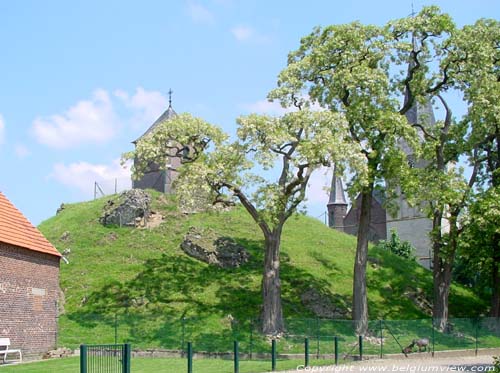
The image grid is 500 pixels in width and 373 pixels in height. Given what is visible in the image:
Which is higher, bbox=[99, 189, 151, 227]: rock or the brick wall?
bbox=[99, 189, 151, 227]: rock

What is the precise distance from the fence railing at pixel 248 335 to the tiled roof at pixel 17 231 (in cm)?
390

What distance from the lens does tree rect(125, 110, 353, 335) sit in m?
27.5

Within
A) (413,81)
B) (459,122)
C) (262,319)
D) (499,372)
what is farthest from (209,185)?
(499,372)

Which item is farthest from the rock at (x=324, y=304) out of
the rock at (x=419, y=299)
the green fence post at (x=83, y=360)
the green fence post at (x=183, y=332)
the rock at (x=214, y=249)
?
the green fence post at (x=83, y=360)

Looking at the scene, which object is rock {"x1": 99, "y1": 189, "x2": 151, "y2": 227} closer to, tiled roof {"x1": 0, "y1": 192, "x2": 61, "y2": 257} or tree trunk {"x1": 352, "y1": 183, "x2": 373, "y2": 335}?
tiled roof {"x1": 0, "y1": 192, "x2": 61, "y2": 257}

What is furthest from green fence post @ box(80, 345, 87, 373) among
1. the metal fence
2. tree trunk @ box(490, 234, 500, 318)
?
tree trunk @ box(490, 234, 500, 318)

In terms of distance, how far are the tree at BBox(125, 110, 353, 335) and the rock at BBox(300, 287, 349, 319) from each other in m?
4.23

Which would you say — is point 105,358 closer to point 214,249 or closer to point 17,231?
point 17,231

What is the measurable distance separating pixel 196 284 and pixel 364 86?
1278cm

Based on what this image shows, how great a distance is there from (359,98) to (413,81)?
11.3 feet

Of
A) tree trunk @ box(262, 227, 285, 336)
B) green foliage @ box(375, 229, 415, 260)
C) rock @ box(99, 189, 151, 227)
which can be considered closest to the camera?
tree trunk @ box(262, 227, 285, 336)

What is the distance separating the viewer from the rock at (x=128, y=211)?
1591 inches

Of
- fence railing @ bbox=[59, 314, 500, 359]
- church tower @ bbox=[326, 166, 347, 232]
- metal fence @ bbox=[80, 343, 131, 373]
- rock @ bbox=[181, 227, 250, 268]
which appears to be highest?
church tower @ bbox=[326, 166, 347, 232]

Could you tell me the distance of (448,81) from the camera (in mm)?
31312
